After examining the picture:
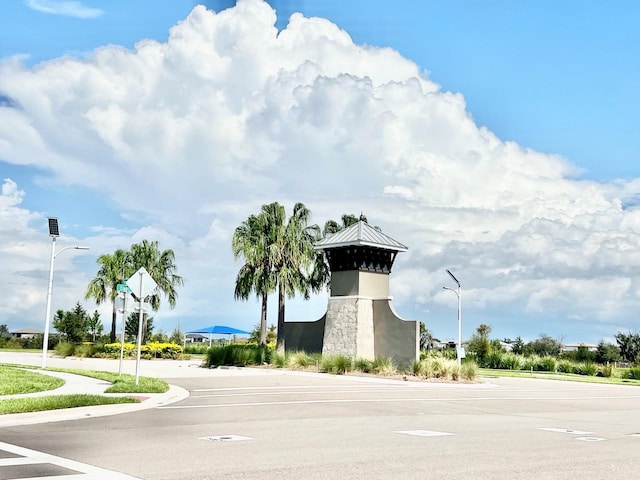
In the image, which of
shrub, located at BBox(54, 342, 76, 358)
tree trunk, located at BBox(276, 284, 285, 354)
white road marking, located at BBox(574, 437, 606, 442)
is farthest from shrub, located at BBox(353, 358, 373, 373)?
shrub, located at BBox(54, 342, 76, 358)

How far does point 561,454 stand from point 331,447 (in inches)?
138

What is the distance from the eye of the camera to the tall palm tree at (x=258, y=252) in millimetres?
47469

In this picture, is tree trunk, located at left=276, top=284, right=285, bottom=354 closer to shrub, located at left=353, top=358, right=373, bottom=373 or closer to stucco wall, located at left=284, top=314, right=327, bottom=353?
stucco wall, located at left=284, top=314, right=327, bottom=353

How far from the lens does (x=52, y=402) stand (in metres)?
16.9

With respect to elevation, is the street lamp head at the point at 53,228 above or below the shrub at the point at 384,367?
above

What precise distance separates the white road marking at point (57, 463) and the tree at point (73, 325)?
206 ft

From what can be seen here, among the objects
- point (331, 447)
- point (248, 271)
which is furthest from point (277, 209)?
point (331, 447)

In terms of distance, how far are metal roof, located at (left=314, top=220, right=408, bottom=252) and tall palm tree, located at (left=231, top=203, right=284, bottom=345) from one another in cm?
695

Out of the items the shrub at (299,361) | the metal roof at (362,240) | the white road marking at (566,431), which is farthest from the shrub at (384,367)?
the white road marking at (566,431)

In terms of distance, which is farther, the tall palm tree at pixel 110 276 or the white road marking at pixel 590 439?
the tall palm tree at pixel 110 276

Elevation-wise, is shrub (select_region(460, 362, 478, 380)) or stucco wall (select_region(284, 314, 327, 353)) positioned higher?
stucco wall (select_region(284, 314, 327, 353))

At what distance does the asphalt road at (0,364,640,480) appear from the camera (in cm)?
954

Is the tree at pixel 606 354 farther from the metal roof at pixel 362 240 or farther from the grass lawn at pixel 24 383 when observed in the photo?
the grass lawn at pixel 24 383

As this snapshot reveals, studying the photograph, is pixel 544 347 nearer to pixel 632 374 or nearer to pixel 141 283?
pixel 632 374
